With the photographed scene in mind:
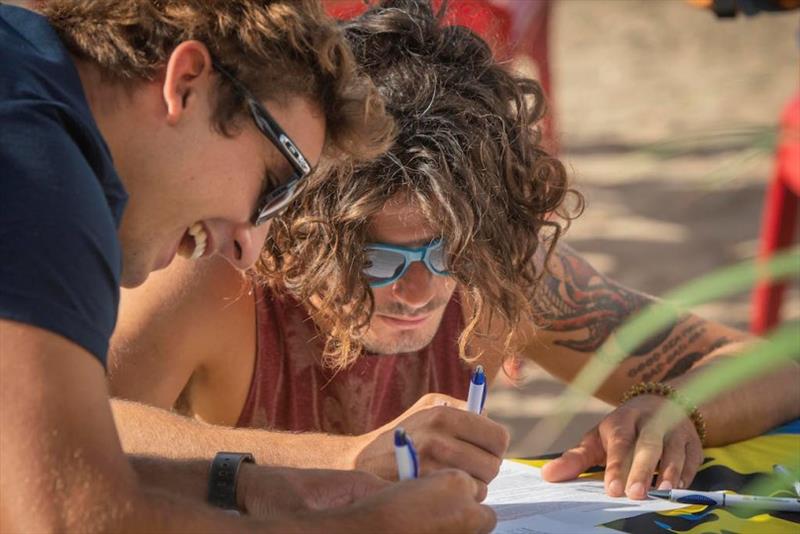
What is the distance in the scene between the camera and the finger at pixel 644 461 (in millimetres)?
1942

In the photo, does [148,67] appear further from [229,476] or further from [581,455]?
[581,455]

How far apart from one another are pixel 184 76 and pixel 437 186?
62 centimetres

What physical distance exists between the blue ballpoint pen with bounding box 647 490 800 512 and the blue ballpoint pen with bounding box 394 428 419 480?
0.55m

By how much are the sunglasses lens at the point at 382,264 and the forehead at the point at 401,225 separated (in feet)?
0.07

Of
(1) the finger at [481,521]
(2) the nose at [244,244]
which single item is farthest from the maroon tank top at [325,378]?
(1) the finger at [481,521]

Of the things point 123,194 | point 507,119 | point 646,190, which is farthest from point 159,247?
point 646,190

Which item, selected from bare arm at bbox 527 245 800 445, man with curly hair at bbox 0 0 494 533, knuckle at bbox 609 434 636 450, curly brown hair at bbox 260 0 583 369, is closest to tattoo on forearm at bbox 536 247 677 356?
bare arm at bbox 527 245 800 445

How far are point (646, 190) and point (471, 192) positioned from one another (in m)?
4.43

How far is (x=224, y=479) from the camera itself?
5.53 ft

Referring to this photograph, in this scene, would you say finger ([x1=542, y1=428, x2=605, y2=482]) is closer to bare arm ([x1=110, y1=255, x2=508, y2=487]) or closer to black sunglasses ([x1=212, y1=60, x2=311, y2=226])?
bare arm ([x1=110, y1=255, x2=508, y2=487])

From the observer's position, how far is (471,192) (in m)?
2.07

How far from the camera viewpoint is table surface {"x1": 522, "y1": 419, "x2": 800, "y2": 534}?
71.2 inches

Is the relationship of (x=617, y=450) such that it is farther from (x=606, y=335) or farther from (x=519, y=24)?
(x=519, y=24)

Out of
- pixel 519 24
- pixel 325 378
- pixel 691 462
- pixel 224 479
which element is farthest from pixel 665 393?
pixel 519 24
